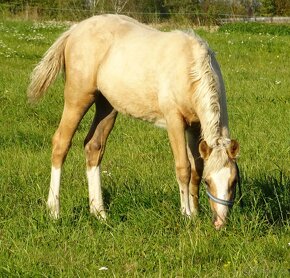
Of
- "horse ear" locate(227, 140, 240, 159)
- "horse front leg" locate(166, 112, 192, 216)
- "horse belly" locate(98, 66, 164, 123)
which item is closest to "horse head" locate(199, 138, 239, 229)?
"horse ear" locate(227, 140, 240, 159)

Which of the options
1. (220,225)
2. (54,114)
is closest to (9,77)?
(54,114)

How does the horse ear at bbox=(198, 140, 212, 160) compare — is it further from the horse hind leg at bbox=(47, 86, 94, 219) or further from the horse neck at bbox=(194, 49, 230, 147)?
the horse hind leg at bbox=(47, 86, 94, 219)

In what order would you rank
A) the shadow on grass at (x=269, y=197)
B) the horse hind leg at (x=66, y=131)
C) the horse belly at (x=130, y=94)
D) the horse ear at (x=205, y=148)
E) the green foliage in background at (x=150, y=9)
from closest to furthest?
1. the horse ear at (x=205, y=148)
2. the shadow on grass at (x=269, y=197)
3. the horse belly at (x=130, y=94)
4. the horse hind leg at (x=66, y=131)
5. the green foliage in background at (x=150, y=9)

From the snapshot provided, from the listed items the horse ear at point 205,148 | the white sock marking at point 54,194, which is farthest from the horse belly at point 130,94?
the white sock marking at point 54,194

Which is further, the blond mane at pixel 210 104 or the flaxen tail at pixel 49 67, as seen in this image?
the flaxen tail at pixel 49 67

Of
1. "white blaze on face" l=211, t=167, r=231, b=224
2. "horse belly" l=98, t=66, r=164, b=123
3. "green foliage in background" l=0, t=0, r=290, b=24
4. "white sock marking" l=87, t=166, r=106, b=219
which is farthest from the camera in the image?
"green foliage in background" l=0, t=0, r=290, b=24

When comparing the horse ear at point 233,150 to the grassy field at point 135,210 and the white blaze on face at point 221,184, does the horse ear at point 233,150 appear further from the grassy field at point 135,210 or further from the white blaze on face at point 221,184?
the grassy field at point 135,210

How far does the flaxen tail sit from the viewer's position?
6.65 metres

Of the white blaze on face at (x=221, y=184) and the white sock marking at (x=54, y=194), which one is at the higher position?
the white blaze on face at (x=221, y=184)

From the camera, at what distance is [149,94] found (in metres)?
5.93

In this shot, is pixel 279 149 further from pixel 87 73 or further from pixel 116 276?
pixel 116 276

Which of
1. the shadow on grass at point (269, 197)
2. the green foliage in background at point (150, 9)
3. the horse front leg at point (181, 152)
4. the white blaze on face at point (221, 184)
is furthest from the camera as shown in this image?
the green foliage in background at point (150, 9)

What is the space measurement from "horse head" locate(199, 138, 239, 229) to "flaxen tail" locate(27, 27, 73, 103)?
6.58 ft

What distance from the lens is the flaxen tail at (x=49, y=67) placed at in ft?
21.8
